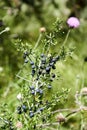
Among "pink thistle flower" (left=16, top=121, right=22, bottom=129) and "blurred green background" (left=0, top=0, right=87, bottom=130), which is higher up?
"blurred green background" (left=0, top=0, right=87, bottom=130)

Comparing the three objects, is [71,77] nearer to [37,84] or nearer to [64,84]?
[64,84]

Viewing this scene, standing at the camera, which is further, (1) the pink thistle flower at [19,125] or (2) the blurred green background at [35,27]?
(2) the blurred green background at [35,27]

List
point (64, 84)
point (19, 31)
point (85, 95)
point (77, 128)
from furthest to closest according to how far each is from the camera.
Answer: point (19, 31)
point (64, 84)
point (77, 128)
point (85, 95)

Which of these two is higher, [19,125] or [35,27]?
[35,27]

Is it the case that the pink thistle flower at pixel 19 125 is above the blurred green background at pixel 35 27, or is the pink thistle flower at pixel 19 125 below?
below

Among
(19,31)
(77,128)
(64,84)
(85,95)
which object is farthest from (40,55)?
(19,31)

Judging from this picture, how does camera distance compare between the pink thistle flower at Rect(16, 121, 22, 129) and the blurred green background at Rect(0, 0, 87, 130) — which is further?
the blurred green background at Rect(0, 0, 87, 130)

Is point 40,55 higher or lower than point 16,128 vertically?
higher

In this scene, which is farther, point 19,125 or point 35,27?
point 35,27
